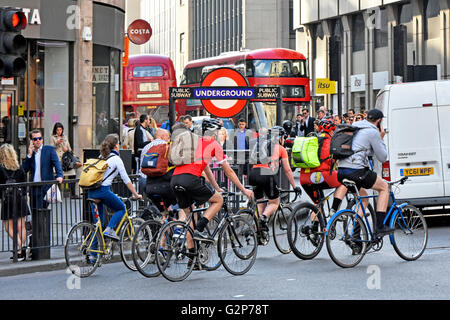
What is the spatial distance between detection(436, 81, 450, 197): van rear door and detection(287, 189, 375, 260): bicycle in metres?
3.36

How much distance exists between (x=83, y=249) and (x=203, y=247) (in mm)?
1382

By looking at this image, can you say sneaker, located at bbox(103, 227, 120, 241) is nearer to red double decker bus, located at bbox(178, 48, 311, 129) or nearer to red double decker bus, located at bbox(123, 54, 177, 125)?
red double decker bus, located at bbox(178, 48, 311, 129)

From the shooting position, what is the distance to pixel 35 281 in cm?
1054

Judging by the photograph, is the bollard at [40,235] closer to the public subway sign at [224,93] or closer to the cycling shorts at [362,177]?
the public subway sign at [224,93]

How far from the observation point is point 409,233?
11.3 metres

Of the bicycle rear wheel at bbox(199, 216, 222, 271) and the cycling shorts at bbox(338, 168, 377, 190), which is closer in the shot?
the bicycle rear wheel at bbox(199, 216, 222, 271)

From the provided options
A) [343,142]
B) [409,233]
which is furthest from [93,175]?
[409,233]

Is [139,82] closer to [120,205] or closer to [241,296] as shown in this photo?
[120,205]

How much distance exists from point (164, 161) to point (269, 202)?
1.83m

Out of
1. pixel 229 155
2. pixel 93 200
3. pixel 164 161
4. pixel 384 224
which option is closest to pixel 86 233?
pixel 93 200

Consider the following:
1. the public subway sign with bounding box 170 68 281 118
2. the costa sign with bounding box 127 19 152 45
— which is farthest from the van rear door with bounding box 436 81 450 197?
the costa sign with bounding box 127 19 152 45

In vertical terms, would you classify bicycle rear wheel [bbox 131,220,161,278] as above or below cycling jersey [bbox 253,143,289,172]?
below

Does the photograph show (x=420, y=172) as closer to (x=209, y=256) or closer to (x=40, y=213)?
(x=209, y=256)

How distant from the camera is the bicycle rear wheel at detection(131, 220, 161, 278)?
10.2 meters
